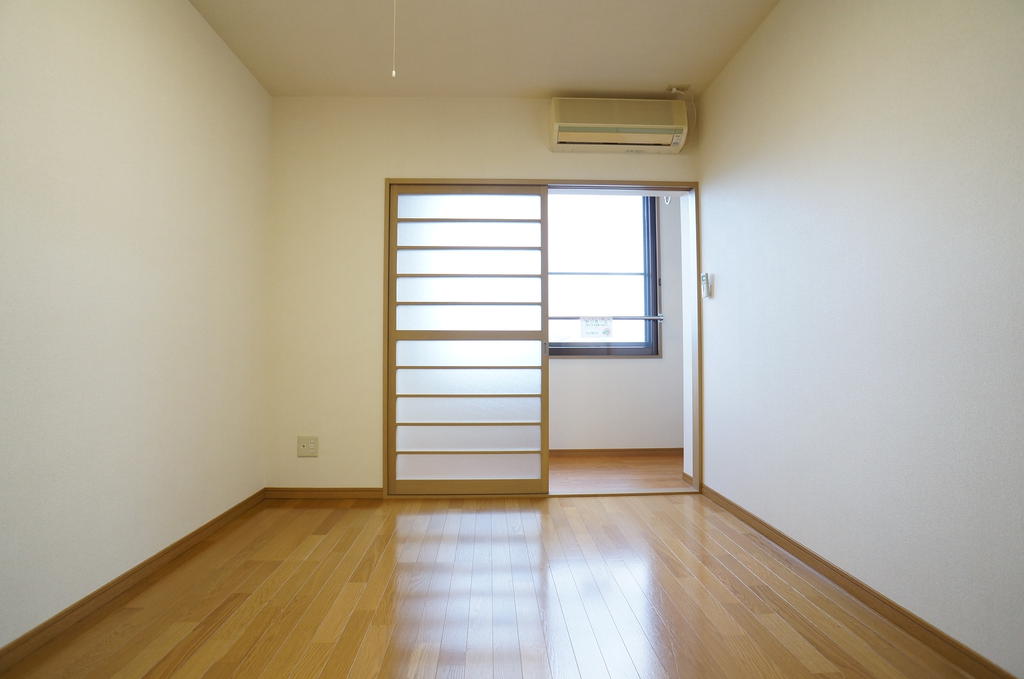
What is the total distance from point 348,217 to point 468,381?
1327mm

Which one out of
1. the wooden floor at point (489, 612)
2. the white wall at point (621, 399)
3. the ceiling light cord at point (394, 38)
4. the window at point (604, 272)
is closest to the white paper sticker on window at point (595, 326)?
the window at point (604, 272)

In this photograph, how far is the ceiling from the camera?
2.66 m

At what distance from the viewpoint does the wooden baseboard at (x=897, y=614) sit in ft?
5.10

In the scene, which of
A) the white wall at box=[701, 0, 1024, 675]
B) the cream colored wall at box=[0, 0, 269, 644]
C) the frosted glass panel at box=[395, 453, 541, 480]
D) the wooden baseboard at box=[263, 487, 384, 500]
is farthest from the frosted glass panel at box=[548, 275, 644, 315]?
the cream colored wall at box=[0, 0, 269, 644]

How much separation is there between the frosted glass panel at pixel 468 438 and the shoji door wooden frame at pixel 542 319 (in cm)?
8

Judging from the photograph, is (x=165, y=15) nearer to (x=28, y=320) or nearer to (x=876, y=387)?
(x=28, y=320)

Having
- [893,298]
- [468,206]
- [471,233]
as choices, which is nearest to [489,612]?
[893,298]

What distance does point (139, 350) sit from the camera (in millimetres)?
2232

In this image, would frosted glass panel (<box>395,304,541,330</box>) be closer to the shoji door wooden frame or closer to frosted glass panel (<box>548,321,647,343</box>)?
the shoji door wooden frame

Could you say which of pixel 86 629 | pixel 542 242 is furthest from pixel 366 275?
pixel 86 629

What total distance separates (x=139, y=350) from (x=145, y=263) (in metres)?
0.36

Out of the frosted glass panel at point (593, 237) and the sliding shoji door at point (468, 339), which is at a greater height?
the frosted glass panel at point (593, 237)

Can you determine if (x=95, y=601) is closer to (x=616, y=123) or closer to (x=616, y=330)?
(x=616, y=123)

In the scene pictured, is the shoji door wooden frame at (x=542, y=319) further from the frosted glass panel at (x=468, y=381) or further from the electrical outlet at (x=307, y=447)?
the electrical outlet at (x=307, y=447)
